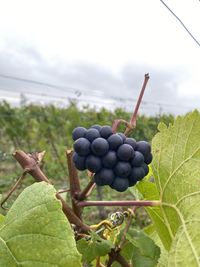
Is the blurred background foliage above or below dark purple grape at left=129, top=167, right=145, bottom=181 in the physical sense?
below

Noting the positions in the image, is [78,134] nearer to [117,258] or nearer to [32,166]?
[32,166]

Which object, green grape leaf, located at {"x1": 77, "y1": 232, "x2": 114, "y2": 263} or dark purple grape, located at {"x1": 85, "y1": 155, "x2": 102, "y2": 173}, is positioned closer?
dark purple grape, located at {"x1": 85, "y1": 155, "x2": 102, "y2": 173}

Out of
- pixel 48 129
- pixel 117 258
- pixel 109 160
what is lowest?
pixel 48 129

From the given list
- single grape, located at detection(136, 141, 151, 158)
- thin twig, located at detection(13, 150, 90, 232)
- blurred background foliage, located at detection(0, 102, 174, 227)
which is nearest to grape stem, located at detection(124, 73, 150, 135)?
single grape, located at detection(136, 141, 151, 158)

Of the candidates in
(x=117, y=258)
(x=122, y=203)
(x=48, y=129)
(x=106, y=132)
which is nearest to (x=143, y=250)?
(x=117, y=258)

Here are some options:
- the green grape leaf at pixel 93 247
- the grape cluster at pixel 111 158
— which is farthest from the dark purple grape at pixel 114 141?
the green grape leaf at pixel 93 247

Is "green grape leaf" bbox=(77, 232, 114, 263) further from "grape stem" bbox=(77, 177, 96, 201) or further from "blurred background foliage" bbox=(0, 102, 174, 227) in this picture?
"blurred background foliage" bbox=(0, 102, 174, 227)

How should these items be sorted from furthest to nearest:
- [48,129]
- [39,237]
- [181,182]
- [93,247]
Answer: [48,129]
[93,247]
[181,182]
[39,237]
